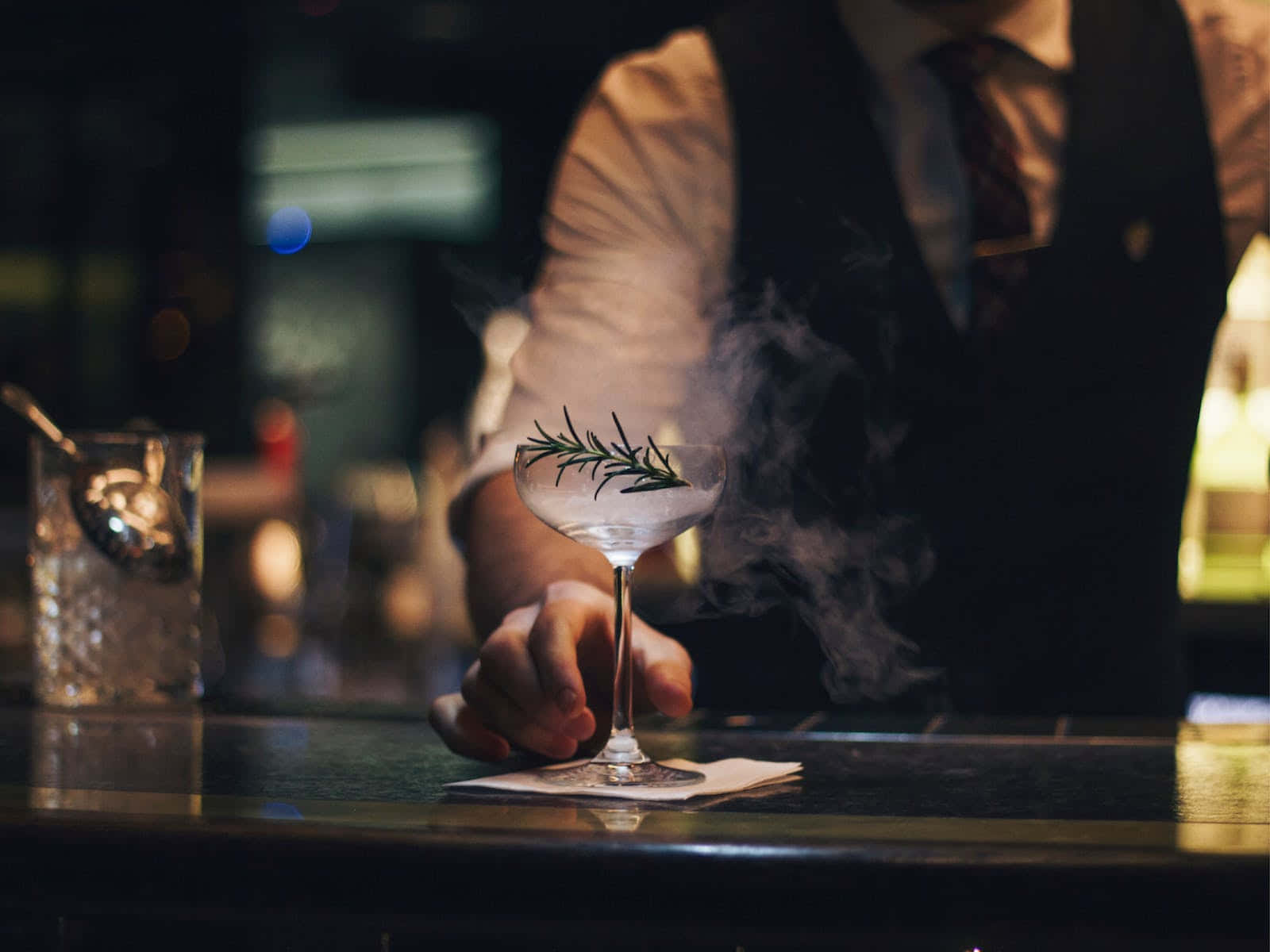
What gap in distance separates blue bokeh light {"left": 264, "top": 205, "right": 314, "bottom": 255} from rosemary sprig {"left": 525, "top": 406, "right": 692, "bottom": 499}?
6.70 metres

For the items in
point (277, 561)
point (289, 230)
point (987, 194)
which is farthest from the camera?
point (289, 230)

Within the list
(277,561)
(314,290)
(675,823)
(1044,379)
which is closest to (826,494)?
(1044,379)

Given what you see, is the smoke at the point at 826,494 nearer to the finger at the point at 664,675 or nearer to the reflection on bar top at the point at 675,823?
the finger at the point at 664,675

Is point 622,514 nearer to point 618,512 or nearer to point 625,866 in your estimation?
point 618,512

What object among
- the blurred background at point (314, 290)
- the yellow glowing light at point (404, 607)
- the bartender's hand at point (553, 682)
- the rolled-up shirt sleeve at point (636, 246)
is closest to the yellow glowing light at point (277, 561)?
the blurred background at point (314, 290)

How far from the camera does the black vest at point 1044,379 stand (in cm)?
178

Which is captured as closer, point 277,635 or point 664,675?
point 664,675

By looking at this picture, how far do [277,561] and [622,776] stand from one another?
14.3 feet

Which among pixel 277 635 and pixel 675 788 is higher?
pixel 675 788

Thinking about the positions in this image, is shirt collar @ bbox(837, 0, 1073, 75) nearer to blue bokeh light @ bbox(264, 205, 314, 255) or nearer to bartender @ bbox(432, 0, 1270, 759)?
bartender @ bbox(432, 0, 1270, 759)

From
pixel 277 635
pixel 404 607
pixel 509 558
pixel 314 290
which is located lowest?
pixel 277 635

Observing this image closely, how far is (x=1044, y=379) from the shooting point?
5.86 feet

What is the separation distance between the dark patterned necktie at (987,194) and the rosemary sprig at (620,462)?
859 mm

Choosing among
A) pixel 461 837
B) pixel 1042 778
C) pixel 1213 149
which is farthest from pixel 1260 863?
pixel 1213 149
